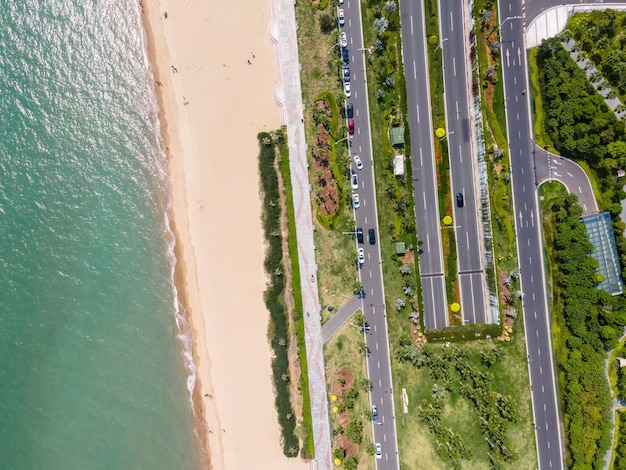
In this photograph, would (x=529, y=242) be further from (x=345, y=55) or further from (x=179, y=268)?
(x=179, y=268)

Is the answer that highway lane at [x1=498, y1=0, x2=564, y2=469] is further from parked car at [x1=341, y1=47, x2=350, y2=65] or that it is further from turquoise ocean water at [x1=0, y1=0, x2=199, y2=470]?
turquoise ocean water at [x1=0, y1=0, x2=199, y2=470]

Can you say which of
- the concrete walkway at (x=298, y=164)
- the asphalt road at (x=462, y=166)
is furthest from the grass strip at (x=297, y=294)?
the asphalt road at (x=462, y=166)

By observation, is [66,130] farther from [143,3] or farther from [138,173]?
[143,3]

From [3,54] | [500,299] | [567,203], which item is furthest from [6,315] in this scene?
[567,203]

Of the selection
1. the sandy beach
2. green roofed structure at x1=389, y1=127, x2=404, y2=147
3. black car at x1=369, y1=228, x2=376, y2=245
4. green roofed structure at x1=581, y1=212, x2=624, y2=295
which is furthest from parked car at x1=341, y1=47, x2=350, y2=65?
green roofed structure at x1=581, y1=212, x2=624, y2=295

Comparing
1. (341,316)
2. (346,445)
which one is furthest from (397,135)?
(346,445)

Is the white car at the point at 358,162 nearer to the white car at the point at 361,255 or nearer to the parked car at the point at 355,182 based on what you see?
the parked car at the point at 355,182
